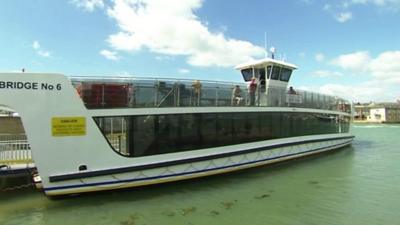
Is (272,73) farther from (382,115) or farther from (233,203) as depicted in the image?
(382,115)

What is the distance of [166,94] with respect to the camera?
34.7ft

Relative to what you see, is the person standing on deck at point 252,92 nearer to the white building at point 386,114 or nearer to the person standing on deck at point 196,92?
the person standing on deck at point 196,92

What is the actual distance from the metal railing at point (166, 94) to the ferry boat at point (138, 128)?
1.1 inches

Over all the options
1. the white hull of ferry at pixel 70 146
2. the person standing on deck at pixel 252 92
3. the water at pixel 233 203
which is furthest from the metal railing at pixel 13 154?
the person standing on deck at pixel 252 92

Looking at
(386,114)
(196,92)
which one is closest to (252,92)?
(196,92)

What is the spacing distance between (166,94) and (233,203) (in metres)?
3.75

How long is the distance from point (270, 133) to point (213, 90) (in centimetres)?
343

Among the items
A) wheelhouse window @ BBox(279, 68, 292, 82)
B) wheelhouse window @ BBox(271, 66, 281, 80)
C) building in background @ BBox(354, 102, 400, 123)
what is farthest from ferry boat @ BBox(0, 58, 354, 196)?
building in background @ BBox(354, 102, 400, 123)

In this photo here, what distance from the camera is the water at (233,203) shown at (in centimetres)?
782

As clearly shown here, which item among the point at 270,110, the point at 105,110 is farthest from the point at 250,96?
the point at 105,110

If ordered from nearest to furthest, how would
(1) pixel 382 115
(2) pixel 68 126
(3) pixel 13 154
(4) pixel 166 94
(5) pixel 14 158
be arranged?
(2) pixel 68 126, (4) pixel 166 94, (5) pixel 14 158, (3) pixel 13 154, (1) pixel 382 115

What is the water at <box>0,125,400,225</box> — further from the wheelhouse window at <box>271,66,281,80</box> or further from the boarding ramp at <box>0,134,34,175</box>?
the wheelhouse window at <box>271,66,281,80</box>

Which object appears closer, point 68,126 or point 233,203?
point 68,126

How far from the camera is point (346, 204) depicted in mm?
9055
